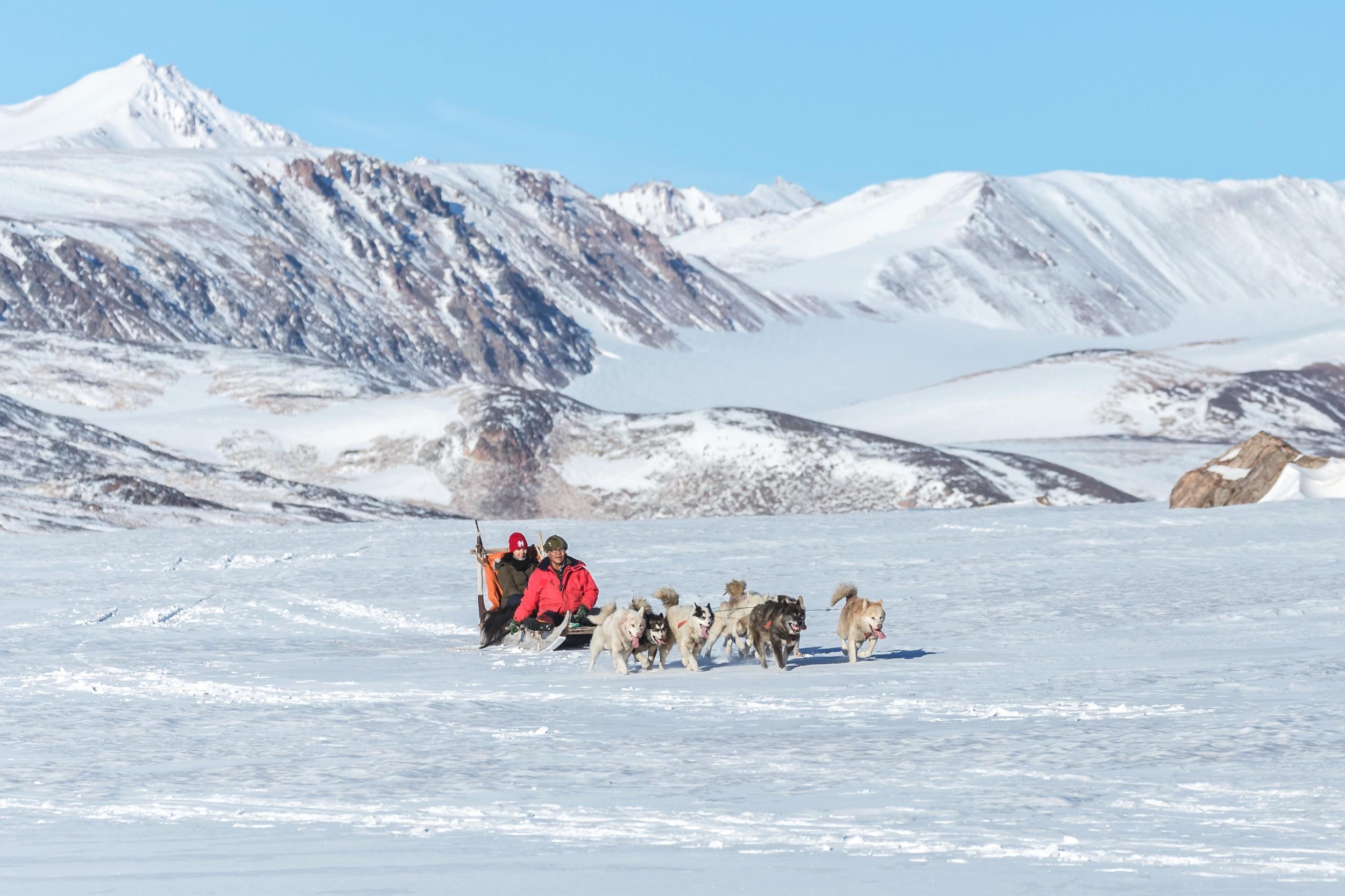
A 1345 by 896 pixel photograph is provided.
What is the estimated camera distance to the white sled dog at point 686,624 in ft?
46.3

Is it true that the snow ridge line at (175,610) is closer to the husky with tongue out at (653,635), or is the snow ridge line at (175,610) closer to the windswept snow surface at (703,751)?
the windswept snow surface at (703,751)

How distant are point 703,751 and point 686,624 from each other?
180 inches

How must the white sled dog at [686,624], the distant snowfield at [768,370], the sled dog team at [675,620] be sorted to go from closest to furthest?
the sled dog team at [675,620] → the white sled dog at [686,624] → the distant snowfield at [768,370]

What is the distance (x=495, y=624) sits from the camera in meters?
16.4

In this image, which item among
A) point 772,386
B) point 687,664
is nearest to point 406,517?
point 687,664

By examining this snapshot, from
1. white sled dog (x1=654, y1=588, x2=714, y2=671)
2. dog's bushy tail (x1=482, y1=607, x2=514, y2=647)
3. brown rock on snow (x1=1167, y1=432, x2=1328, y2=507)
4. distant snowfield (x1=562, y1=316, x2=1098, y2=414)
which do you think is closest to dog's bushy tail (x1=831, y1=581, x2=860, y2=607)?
white sled dog (x1=654, y1=588, x2=714, y2=671)

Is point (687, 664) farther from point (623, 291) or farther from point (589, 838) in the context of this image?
point (623, 291)

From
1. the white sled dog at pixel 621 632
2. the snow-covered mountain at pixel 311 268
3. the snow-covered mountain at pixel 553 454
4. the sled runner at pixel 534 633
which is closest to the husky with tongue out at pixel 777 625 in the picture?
the white sled dog at pixel 621 632

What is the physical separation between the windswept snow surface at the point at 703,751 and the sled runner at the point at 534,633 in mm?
363

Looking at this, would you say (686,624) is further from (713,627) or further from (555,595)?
(555,595)

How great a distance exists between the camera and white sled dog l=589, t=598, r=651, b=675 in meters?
Result: 13.7

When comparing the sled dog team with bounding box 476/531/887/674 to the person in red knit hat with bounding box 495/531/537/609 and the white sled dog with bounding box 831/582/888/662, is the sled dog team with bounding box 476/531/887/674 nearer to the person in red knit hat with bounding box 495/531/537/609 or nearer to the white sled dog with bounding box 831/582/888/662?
the white sled dog with bounding box 831/582/888/662

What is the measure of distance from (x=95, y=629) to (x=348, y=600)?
4312mm

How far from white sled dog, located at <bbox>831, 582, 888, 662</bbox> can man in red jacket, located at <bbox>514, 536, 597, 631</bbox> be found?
2.77m
